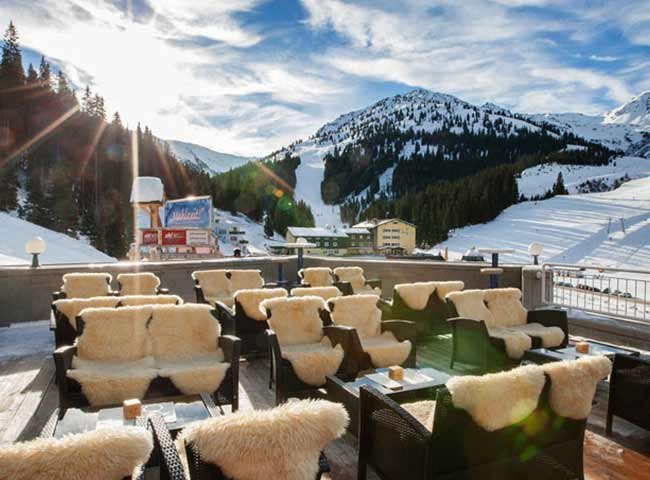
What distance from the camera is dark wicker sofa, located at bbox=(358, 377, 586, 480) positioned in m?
1.95

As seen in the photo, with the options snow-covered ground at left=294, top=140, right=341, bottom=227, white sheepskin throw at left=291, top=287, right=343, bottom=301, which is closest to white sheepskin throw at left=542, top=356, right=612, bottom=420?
white sheepskin throw at left=291, top=287, right=343, bottom=301

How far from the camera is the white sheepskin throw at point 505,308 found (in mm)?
5051

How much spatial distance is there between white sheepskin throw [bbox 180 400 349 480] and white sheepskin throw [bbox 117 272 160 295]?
5.44 meters

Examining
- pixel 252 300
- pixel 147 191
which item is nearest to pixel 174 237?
pixel 147 191

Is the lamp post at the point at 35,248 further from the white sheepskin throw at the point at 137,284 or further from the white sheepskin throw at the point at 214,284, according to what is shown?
the white sheepskin throw at the point at 214,284

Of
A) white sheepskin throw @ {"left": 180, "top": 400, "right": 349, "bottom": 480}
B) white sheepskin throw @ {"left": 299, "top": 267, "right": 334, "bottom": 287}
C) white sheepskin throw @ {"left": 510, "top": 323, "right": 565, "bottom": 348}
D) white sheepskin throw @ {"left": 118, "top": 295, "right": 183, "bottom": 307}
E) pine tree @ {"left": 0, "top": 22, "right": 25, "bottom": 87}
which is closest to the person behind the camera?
white sheepskin throw @ {"left": 180, "top": 400, "right": 349, "bottom": 480}

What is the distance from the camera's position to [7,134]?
36344 mm

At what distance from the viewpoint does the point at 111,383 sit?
3.09 m

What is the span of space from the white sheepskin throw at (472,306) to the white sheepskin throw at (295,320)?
1.61 metres

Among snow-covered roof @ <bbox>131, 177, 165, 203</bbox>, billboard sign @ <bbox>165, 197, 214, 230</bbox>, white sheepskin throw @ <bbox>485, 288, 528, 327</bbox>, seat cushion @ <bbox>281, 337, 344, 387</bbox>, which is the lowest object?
seat cushion @ <bbox>281, 337, 344, 387</bbox>

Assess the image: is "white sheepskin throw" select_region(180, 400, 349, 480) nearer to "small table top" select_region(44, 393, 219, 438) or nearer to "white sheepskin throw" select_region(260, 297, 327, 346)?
"small table top" select_region(44, 393, 219, 438)

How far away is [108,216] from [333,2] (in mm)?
36250

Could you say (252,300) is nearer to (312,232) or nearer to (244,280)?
(244,280)

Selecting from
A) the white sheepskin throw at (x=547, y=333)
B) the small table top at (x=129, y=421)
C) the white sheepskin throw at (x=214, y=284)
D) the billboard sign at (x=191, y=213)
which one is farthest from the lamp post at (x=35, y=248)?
the billboard sign at (x=191, y=213)
